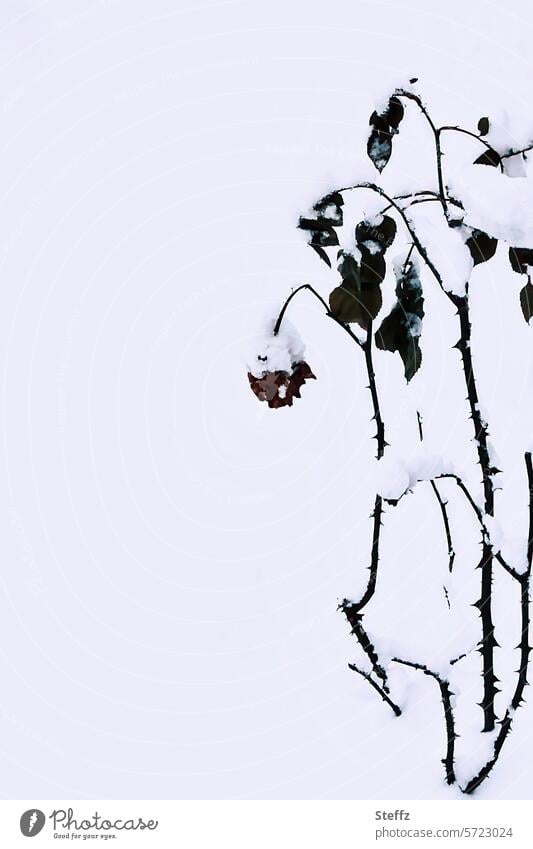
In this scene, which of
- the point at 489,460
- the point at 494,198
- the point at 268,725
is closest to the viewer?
the point at 494,198

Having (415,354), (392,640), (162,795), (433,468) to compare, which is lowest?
(162,795)

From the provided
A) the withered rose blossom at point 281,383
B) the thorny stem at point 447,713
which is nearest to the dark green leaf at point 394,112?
the withered rose blossom at point 281,383

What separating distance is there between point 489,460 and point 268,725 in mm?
461

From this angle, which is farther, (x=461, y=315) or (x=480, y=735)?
(x=480, y=735)

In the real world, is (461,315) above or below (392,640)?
above

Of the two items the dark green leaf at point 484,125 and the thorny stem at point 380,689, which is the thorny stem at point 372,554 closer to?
the thorny stem at point 380,689

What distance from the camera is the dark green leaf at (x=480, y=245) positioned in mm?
674

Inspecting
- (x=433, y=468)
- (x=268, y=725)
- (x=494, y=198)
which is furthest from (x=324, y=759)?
(x=494, y=198)

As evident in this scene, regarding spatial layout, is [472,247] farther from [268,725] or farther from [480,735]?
[268,725]

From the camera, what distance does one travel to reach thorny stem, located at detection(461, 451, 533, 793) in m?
0.73

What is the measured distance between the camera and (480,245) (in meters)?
0.68

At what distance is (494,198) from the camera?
607 millimetres

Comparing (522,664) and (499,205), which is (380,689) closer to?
(522,664)

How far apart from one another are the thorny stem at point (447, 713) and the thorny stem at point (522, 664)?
0.8 inches
